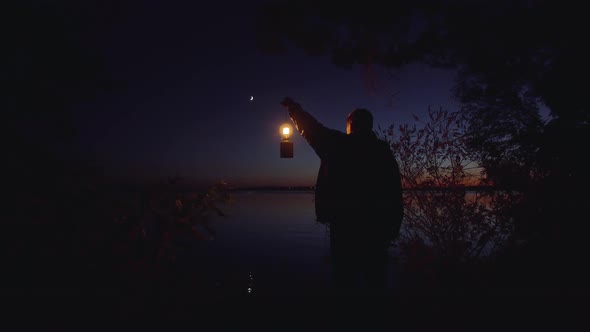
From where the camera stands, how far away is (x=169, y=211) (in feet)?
11.0

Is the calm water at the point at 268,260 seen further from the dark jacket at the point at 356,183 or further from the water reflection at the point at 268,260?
the dark jacket at the point at 356,183

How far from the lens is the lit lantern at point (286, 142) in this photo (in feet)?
14.7

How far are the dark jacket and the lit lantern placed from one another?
151 centimetres

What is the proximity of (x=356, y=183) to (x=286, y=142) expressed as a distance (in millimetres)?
1807

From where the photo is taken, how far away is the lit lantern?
14.7ft

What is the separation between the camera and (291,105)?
3.21 meters

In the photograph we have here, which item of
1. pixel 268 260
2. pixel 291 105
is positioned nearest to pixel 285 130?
pixel 291 105

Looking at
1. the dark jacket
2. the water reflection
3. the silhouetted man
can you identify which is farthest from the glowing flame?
the water reflection

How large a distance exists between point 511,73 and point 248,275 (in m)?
13.0

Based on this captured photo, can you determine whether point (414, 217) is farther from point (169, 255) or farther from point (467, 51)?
point (169, 255)

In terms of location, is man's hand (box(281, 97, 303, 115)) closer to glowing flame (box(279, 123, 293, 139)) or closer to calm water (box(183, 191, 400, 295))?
glowing flame (box(279, 123, 293, 139))

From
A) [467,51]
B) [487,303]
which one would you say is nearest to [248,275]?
[487,303]

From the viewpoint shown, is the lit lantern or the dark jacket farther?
the lit lantern

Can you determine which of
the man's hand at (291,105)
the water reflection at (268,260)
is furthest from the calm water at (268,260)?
the man's hand at (291,105)
